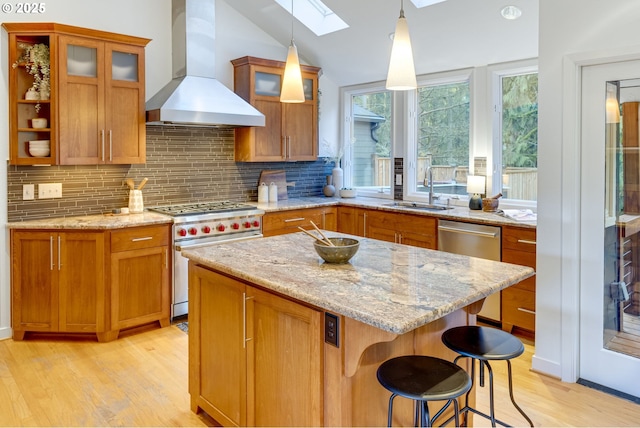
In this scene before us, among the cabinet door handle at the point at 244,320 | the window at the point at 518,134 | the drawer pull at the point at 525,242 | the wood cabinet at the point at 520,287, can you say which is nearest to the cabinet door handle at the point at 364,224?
the window at the point at 518,134

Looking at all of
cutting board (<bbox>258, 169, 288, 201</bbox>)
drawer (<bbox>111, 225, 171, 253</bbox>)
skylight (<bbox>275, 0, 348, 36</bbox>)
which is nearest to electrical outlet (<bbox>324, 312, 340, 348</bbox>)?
drawer (<bbox>111, 225, 171, 253</bbox>)

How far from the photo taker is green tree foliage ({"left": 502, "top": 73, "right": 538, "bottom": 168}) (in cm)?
424

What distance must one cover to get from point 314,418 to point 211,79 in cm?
340

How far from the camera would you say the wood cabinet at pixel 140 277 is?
3.68 meters

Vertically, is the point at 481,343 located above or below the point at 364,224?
below

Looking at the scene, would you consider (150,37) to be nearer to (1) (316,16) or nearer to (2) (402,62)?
(1) (316,16)

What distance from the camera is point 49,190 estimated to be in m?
3.91

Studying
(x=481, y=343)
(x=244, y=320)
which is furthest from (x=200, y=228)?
(x=481, y=343)

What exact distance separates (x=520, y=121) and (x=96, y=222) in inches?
145

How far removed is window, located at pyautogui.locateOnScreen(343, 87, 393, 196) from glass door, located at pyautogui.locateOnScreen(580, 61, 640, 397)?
2.70 m

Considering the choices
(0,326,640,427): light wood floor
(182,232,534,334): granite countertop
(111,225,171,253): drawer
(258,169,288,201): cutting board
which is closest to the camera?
(182,232,534,334): granite countertop

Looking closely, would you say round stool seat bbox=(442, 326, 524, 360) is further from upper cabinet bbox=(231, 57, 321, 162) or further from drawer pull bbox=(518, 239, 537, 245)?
upper cabinet bbox=(231, 57, 321, 162)

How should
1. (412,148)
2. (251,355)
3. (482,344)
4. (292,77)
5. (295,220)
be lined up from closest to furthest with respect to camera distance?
1. (482,344)
2. (251,355)
3. (292,77)
4. (295,220)
5. (412,148)

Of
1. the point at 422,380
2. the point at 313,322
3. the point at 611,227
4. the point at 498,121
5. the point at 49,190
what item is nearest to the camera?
the point at 422,380
